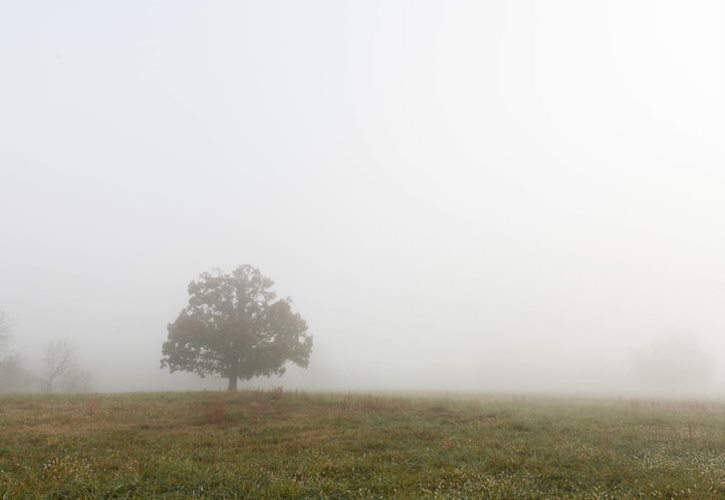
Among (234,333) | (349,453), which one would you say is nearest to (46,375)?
(234,333)

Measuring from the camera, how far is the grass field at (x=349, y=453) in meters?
10.8

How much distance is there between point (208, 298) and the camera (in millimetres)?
44375

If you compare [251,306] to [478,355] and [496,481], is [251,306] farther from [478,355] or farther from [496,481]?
[478,355]

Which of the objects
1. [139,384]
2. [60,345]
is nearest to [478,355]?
[139,384]

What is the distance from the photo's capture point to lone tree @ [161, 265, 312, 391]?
41938 mm

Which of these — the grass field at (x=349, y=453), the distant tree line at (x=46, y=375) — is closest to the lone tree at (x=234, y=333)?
the grass field at (x=349, y=453)

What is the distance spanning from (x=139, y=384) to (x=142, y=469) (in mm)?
91668

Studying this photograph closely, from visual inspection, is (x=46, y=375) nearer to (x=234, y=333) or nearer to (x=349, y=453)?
(x=234, y=333)

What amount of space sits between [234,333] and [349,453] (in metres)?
30.2

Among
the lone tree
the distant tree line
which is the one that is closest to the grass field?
the lone tree

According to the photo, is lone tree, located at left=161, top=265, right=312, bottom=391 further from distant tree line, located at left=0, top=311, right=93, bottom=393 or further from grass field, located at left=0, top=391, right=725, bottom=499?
distant tree line, located at left=0, top=311, right=93, bottom=393

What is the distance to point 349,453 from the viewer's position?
46.7 feet

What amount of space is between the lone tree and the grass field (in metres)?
18.2

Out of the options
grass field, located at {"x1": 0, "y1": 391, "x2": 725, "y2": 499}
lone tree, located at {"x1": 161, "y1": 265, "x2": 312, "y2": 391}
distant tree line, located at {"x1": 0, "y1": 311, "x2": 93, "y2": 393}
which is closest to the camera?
grass field, located at {"x1": 0, "y1": 391, "x2": 725, "y2": 499}
